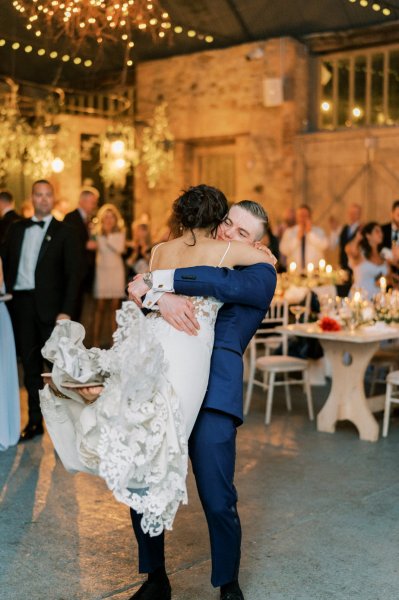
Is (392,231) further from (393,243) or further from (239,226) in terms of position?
(239,226)

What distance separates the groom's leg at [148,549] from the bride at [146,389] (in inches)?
7.1

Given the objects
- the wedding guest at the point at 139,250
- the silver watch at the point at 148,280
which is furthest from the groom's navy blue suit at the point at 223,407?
the wedding guest at the point at 139,250

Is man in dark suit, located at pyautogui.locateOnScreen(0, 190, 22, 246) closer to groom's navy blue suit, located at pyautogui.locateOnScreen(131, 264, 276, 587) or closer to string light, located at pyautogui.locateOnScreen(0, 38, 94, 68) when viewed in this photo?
string light, located at pyautogui.locateOnScreen(0, 38, 94, 68)

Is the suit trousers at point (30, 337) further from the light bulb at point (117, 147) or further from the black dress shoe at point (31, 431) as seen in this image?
the light bulb at point (117, 147)

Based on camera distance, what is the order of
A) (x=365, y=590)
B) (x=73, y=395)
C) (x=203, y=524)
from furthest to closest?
(x=203, y=524)
(x=365, y=590)
(x=73, y=395)

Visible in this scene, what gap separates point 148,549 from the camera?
328 centimetres

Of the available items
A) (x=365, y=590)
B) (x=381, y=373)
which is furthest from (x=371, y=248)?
(x=365, y=590)

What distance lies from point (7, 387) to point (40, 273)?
0.77m

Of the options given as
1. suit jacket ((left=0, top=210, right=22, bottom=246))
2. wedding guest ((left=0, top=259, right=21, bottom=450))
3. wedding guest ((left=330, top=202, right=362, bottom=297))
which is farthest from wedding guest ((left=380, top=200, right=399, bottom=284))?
wedding guest ((left=0, top=259, right=21, bottom=450))

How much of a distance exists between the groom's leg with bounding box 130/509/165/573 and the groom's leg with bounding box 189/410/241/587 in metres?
0.22

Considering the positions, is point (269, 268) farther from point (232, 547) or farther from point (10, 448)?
point (10, 448)

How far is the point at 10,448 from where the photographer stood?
564 centimetres

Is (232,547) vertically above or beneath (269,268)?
beneath

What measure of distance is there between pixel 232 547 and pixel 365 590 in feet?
2.06
